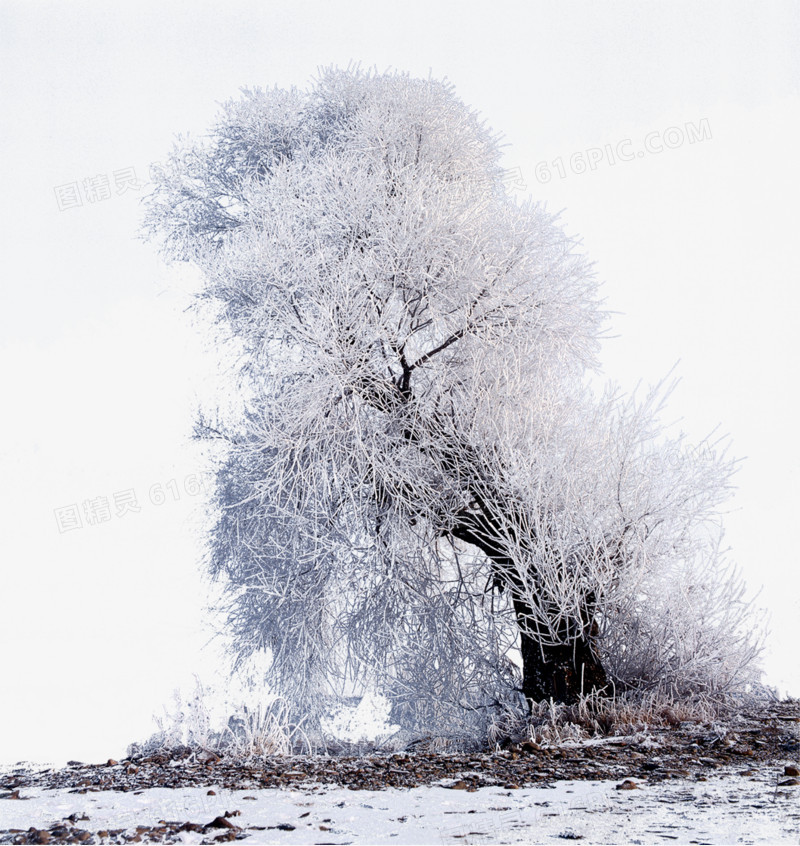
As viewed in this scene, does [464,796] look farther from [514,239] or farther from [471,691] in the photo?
[514,239]

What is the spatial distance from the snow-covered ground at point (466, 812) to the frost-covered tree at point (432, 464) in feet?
7.06

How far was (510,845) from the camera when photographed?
3.12 m

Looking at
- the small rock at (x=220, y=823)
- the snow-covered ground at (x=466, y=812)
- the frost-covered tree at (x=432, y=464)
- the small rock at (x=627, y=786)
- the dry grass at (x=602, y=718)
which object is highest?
the frost-covered tree at (x=432, y=464)

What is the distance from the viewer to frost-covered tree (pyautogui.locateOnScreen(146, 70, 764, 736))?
20.8 feet

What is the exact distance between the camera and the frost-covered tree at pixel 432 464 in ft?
20.8

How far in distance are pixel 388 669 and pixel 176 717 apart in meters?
1.94

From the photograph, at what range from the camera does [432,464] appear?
694 centimetres

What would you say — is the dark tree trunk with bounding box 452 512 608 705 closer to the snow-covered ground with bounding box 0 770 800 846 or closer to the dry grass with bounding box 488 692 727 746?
the dry grass with bounding box 488 692 727 746

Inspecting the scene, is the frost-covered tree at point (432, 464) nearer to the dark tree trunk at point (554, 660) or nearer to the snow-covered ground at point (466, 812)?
the dark tree trunk at point (554, 660)

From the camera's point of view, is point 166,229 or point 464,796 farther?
point 166,229

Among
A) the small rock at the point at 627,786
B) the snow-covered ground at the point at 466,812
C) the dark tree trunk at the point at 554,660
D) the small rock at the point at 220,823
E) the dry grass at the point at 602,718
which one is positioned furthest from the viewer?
the dark tree trunk at the point at 554,660

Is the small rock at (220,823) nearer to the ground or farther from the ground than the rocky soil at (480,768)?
farther from the ground

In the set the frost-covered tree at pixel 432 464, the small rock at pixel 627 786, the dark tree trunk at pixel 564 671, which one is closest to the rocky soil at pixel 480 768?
the small rock at pixel 627 786

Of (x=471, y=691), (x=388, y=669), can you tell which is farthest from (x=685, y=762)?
(x=388, y=669)
